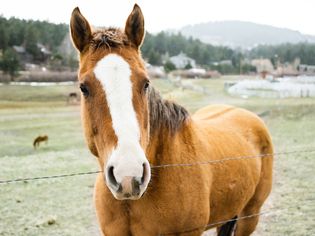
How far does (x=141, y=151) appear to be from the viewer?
2375 millimetres

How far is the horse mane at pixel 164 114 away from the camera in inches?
123

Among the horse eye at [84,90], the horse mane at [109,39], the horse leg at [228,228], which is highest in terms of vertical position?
the horse mane at [109,39]

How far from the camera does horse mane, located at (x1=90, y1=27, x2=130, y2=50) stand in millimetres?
2797

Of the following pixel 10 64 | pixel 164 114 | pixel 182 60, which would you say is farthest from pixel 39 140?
pixel 182 60

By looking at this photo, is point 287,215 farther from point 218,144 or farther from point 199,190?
point 199,190

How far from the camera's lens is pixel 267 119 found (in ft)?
64.5

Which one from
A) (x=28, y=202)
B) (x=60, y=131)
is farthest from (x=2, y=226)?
(x=60, y=131)

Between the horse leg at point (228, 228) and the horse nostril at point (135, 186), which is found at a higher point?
the horse nostril at point (135, 186)

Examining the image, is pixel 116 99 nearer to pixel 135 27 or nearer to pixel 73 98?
pixel 135 27

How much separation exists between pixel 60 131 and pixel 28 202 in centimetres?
1186

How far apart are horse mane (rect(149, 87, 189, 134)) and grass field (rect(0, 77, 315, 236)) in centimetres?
52

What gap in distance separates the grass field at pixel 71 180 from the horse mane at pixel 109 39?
1.16 m

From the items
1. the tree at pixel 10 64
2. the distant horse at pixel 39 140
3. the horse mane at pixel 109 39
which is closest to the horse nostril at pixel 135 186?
the horse mane at pixel 109 39

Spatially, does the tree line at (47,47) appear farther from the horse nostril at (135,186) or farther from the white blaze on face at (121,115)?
the horse nostril at (135,186)
